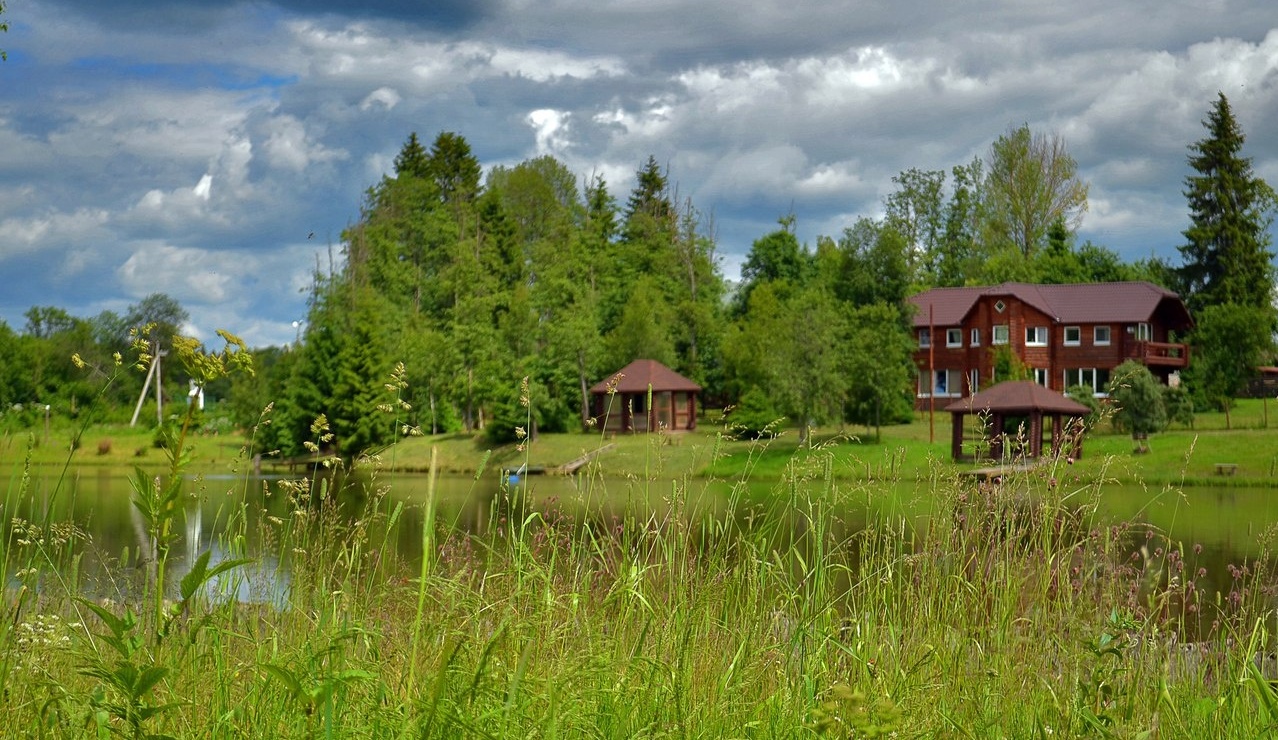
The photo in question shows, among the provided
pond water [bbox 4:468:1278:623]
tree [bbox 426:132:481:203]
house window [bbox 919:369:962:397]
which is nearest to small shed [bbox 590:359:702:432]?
house window [bbox 919:369:962:397]

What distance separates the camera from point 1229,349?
139 feet

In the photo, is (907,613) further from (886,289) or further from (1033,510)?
(886,289)

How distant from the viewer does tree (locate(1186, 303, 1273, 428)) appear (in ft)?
136

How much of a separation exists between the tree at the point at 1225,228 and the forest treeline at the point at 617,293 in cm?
10

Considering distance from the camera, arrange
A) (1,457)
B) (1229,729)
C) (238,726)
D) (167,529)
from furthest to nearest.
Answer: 1. (1,457)
2. (1229,729)
3. (238,726)
4. (167,529)

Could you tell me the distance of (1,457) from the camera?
12.9 ft

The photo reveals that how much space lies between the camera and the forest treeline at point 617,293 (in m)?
42.0

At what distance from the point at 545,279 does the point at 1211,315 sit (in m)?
27.2

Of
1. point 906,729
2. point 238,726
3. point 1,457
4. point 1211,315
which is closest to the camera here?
point 906,729

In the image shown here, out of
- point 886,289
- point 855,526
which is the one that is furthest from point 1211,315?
point 855,526

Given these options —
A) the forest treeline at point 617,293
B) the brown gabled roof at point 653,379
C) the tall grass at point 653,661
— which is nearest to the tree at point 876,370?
the forest treeline at point 617,293

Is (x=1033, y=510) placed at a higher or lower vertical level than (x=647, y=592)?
higher

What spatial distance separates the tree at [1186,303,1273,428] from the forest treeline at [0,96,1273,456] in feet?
2.41

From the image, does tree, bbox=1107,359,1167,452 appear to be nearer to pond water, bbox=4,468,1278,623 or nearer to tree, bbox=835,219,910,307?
pond water, bbox=4,468,1278,623
